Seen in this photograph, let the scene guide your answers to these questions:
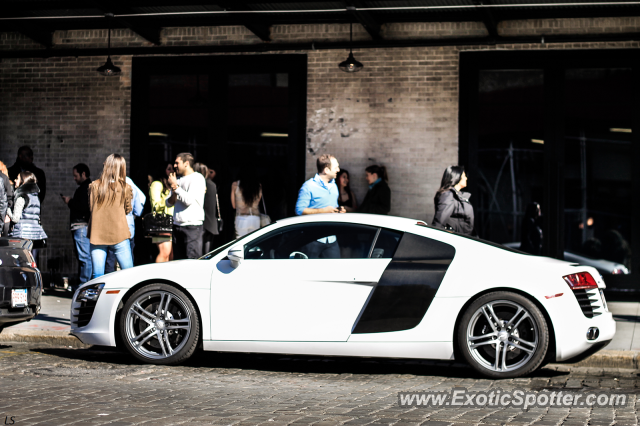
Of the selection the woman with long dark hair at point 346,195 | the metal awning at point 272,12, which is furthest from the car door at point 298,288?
the woman with long dark hair at point 346,195

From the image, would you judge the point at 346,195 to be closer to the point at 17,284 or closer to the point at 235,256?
the point at 235,256

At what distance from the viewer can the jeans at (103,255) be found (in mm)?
8938

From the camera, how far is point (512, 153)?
1287 centimetres

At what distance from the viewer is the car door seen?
6.59 metres

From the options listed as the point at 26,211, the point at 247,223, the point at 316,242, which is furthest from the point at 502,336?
the point at 26,211

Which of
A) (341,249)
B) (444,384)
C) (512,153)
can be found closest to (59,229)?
(512,153)

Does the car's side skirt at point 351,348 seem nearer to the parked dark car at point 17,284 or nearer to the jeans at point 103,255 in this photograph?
the parked dark car at point 17,284

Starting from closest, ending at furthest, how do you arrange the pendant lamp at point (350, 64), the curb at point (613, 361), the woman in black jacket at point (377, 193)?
Result: 1. the curb at point (613, 361)
2. the woman in black jacket at point (377, 193)
3. the pendant lamp at point (350, 64)

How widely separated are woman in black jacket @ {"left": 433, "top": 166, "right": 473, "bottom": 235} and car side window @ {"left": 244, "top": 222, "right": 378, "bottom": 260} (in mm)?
2157

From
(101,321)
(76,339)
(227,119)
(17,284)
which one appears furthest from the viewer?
(227,119)

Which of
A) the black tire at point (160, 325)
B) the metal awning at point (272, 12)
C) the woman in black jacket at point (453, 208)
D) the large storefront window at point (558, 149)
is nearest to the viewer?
the black tire at point (160, 325)

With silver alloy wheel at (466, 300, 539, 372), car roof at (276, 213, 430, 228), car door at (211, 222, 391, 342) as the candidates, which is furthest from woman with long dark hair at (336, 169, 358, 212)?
silver alloy wheel at (466, 300, 539, 372)

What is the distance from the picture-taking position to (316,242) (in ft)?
22.8

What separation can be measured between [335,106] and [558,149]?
3.60 m
